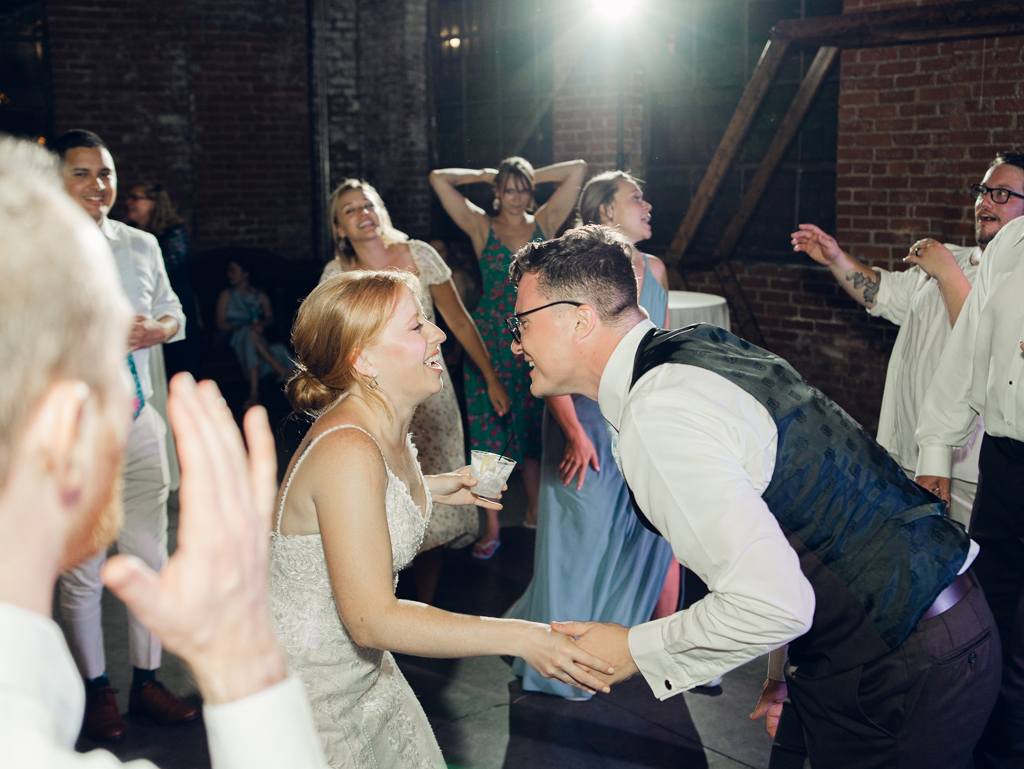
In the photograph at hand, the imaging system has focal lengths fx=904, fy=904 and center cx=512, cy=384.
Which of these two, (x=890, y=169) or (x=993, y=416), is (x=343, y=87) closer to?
(x=890, y=169)

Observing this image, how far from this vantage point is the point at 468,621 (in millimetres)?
1706

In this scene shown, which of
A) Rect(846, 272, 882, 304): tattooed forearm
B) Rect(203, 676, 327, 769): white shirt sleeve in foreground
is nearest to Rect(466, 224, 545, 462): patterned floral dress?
Rect(846, 272, 882, 304): tattooed forearm

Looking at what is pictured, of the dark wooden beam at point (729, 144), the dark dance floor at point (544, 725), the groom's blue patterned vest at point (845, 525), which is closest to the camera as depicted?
the groom's blue patterned vest at point (845, 525)

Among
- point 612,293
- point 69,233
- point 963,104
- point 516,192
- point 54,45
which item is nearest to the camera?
point 69,233

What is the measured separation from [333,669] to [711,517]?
0.92 meters

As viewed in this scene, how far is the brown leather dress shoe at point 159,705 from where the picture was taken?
3.02 m

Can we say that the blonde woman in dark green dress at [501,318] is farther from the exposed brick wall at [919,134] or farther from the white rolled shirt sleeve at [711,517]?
the white rolled shirt sleeve at [711,517]

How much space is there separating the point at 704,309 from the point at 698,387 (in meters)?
3.12

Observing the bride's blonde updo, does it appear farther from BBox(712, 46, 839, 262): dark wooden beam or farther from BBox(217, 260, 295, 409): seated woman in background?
BBox(217, 260, 295, 409): seated woman in background

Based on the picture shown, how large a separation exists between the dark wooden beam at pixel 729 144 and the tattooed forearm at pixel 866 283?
2783 mm

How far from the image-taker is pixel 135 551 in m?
3.03

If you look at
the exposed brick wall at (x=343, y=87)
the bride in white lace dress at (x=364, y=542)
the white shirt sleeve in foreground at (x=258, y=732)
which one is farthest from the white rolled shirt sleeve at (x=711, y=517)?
the exposed brick wall at (x=343, y=87)

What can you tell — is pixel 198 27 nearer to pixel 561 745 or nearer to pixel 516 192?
pixel 516 192

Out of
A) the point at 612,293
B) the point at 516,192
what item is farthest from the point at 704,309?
the point at 612,293
